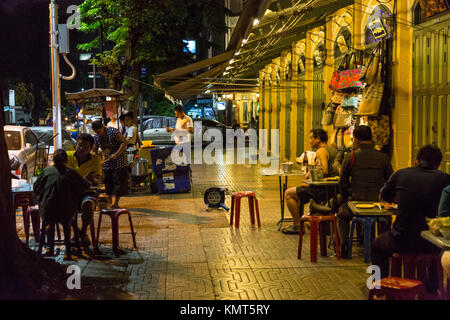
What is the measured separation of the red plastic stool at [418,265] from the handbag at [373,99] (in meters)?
4.84

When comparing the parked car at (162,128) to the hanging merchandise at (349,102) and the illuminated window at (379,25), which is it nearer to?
the hanging merchandise at (349,102)

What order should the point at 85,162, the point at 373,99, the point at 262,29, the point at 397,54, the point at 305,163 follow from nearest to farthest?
the point at 85,162, the point at 305,163, the point at 397,54, the point at 373,99, the point at 262,29

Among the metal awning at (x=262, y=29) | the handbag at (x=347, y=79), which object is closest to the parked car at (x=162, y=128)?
the metal awning at (x=262, y=29)

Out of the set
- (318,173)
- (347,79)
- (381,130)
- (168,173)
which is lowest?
(168,173)

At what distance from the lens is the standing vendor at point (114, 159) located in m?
10.7

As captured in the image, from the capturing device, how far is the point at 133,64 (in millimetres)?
19625

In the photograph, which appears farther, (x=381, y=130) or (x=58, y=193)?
(x=381, y=130)

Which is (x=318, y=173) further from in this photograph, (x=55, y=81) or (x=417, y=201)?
(x=55, y=81)

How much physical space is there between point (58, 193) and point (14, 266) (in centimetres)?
171

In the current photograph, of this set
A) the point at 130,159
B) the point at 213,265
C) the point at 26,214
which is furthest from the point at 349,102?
the point at 26,214

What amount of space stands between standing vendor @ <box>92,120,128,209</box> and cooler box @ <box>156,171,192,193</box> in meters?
2.83

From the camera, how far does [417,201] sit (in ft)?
17.6

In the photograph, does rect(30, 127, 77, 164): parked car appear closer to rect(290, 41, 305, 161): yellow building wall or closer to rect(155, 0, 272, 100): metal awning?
rect(155, 0, 272, 100): metal awning
